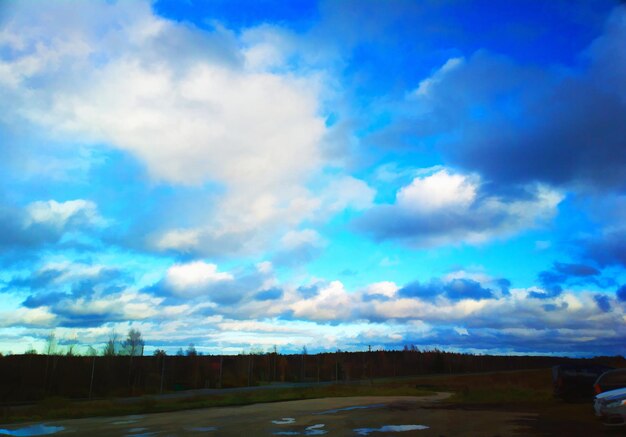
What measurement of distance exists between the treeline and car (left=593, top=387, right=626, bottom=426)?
2088cm

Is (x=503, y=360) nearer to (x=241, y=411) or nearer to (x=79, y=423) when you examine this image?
(x=241, y=411)

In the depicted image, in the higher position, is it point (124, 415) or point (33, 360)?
point (33, 360)

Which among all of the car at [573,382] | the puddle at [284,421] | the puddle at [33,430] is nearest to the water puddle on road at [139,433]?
the puddle at [33,430]

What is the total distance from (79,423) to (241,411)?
7151mm

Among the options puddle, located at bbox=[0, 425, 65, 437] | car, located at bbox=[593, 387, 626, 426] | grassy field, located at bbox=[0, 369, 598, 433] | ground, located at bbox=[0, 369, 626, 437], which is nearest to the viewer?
car, located at bbox=[593, 387, 626, 426]

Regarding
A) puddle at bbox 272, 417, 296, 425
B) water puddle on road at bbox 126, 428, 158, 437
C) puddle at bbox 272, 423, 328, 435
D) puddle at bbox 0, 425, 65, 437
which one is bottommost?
puddle at bbox 0, 425, 65, 437

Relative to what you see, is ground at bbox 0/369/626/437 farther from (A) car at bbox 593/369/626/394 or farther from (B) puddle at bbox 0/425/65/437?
(A) car at bbox 593/369/626/394

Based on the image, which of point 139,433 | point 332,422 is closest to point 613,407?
point 332,422

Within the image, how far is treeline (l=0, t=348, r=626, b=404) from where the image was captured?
37.7 meters

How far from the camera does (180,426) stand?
728 inches

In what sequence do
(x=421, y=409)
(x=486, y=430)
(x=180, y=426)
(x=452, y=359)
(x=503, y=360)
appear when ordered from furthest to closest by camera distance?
1. (x=503, y=360)
2. (x=452, y=359)
3. (x=421, y=409)
4. (x=180, y=426)
5. (x=486, y=430)

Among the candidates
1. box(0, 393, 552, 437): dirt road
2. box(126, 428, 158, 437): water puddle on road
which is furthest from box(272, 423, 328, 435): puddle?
box(126, 428, 158, 437): water puddle on road

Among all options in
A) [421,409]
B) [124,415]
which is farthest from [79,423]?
[421,409]

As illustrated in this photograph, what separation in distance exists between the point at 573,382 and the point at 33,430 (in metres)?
23.9
